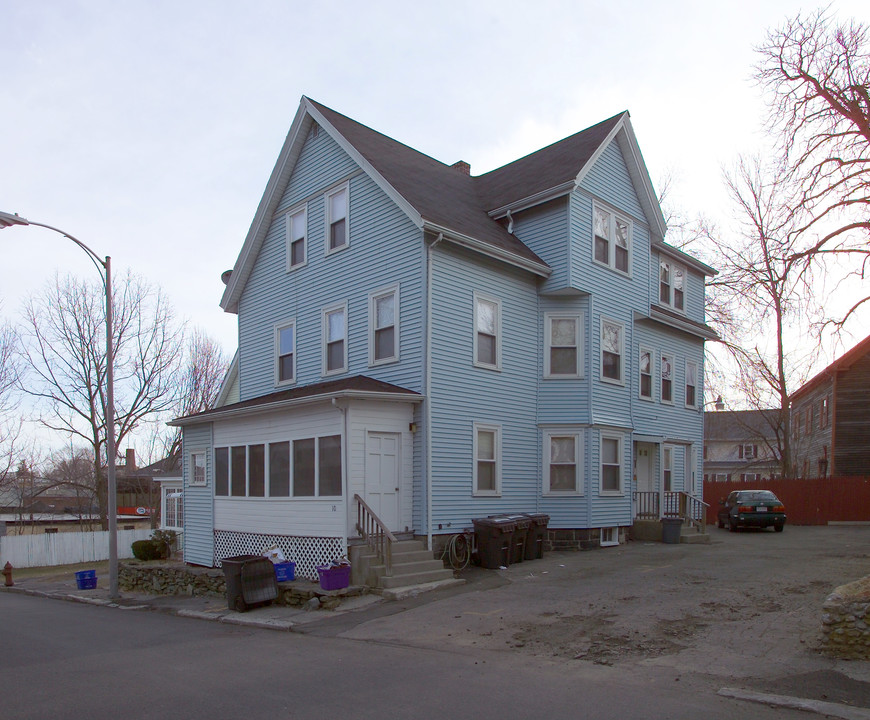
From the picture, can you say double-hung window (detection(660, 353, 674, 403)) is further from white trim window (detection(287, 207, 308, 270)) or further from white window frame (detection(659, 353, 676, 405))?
white trim window (detection(287, 207, 308, 270))

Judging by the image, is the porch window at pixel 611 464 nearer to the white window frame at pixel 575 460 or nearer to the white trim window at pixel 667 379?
the white window frame at pixel 575 460

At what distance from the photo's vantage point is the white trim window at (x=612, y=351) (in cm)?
2020

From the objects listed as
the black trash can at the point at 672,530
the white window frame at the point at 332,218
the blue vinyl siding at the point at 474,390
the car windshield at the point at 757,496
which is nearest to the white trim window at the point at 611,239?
the blue vinyl siding at the point at 474,390

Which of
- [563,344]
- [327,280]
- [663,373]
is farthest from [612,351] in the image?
[327,280]

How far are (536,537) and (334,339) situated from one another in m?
7.11

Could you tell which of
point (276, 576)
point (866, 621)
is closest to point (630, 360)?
point (276, 576)

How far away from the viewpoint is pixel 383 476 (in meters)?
15.9

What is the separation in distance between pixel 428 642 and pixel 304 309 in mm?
11993

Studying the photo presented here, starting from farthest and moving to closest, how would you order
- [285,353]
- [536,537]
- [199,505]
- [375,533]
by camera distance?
[285,353], [199,505], [536,537], [375,533]

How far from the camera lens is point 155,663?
31.8 ft

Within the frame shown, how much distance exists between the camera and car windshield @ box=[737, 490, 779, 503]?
25.3 m

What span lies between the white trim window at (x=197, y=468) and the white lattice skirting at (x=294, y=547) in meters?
2.12

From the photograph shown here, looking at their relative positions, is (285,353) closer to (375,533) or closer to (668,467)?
(375,533)

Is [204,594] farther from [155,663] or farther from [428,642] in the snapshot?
[428,642]
